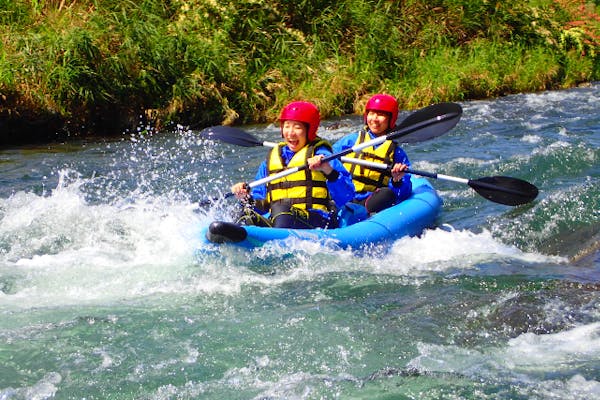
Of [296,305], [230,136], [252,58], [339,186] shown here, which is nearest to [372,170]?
[339,186]

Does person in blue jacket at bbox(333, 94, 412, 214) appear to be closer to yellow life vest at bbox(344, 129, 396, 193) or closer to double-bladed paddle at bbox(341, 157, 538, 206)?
yellow life vest at bbox(344, 129, 396, 193)

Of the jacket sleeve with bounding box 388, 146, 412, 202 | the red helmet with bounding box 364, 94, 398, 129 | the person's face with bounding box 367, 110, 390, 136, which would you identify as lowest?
the jacket sleeve with bounding box 388, 146, 412, 202

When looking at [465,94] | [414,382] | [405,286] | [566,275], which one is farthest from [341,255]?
[465,94]

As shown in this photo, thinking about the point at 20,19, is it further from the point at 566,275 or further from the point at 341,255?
the point at 566,275

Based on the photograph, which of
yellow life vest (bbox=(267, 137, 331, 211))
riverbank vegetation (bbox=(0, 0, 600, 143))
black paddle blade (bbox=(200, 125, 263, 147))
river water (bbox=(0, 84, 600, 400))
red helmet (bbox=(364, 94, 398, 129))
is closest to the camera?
Answer: river water (bbox=(0, 84, 600, 400))

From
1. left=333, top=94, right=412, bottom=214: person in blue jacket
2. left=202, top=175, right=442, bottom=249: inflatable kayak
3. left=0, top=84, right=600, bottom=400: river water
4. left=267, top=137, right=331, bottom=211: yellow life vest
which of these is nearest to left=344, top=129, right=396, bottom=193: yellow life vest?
left=333, top=94, right=412, bottom=214: person in blue jacket

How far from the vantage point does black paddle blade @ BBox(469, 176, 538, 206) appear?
5770mm

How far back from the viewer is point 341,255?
4.95 metres

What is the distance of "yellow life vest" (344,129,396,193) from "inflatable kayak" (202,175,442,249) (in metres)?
0.26

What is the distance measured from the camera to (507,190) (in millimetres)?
5809

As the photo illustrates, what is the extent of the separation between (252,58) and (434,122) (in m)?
6.18

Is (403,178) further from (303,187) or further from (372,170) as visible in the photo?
(303,187)

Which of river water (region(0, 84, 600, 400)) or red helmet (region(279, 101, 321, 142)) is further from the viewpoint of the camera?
red helmet (region(279, 101, 321, 142))

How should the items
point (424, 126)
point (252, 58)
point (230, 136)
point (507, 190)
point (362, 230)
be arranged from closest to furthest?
point (362, 230), point (507, 190), point (424, 126), point (230, 136), point (252, 58)
